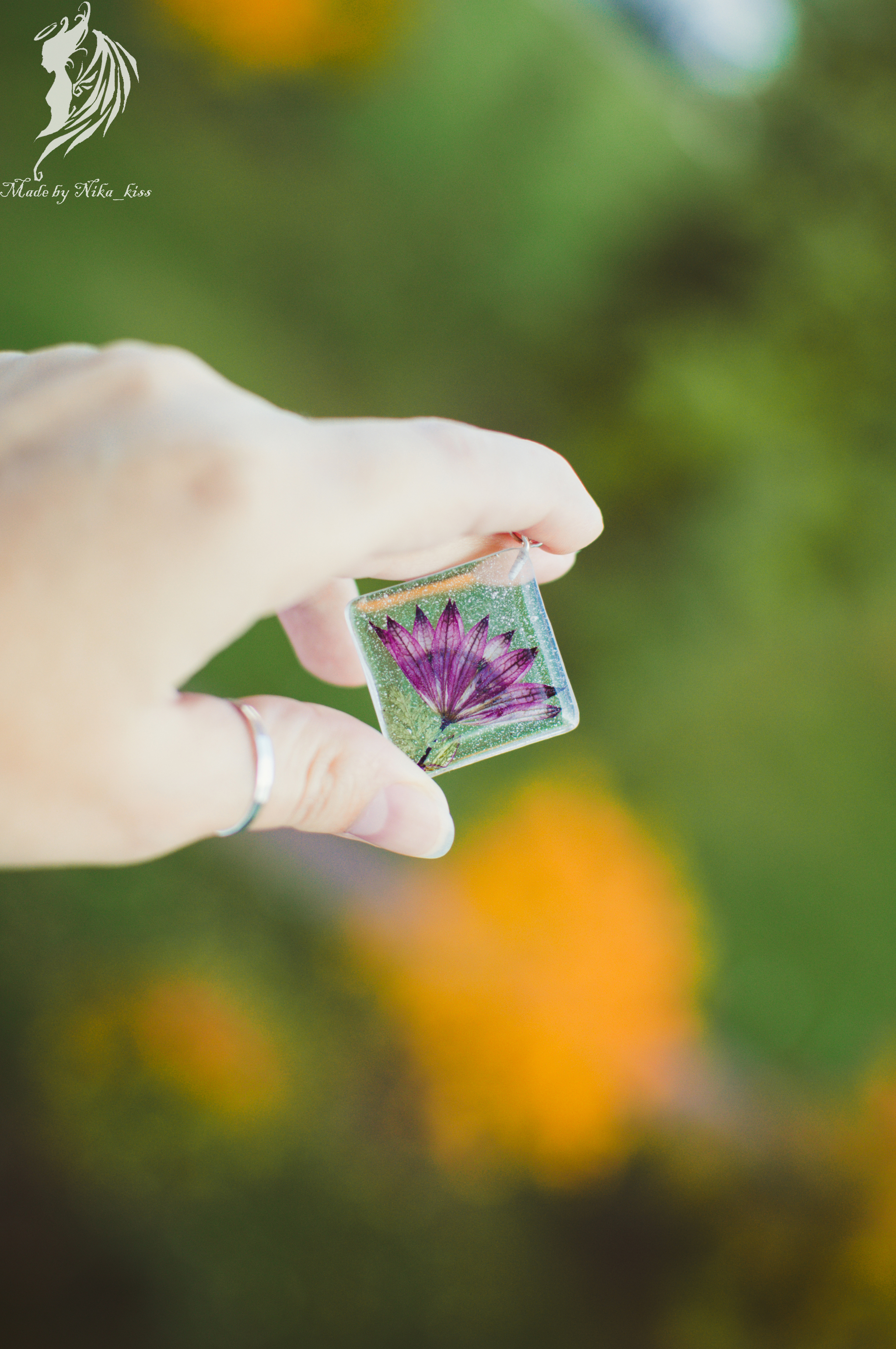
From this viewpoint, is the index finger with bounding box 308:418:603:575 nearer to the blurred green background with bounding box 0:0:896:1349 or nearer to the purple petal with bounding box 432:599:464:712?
the purple petal with bounding box 432:599:464:712

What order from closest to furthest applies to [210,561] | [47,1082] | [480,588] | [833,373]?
1. [210,561]
2. [480,588]
3. [47,1082]
4. [833,373]

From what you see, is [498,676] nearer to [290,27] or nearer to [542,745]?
[542,745]

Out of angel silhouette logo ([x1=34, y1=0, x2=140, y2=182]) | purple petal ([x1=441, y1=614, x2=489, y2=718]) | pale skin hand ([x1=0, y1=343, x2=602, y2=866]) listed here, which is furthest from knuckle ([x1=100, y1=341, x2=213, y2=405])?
angel silhouette logo ([x1=34, y1=0, x2=140, y2=182])

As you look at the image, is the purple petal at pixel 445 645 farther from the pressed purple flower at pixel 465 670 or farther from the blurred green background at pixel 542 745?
the blurred green background at pixel 542 745

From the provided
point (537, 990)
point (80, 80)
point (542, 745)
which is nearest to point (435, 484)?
point (542, 745)

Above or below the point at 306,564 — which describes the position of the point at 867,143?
above

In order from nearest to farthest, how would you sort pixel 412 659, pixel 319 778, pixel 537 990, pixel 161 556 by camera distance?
pixel 161 556, pixel 319 778, pixel 412 659, pixel 537 990

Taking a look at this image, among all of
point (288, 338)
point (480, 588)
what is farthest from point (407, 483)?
point (288, 338)

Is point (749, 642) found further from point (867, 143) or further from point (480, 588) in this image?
point (480, 588)
